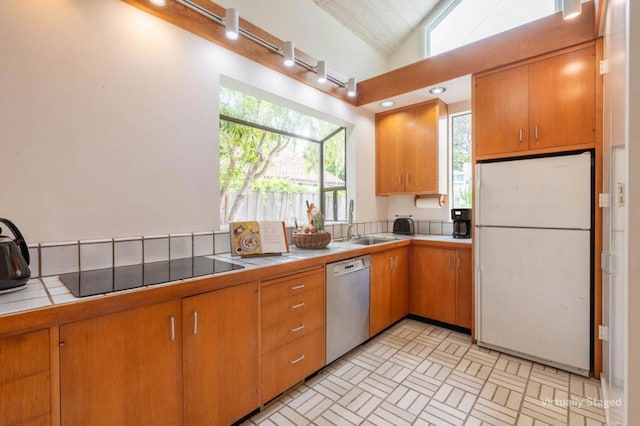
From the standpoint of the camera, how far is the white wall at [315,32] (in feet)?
7.94

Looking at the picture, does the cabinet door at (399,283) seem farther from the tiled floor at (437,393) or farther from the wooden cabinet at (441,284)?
the tiled floor at (437,393)

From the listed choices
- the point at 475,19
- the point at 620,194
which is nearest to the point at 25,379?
the point at 620,194

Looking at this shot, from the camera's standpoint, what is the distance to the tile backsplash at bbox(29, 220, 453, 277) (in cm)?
141

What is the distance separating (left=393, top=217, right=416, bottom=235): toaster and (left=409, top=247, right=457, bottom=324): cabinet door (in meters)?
0.44

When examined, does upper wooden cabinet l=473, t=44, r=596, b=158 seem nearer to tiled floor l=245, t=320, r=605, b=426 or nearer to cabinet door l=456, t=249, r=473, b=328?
cabinet door l=456, t=249, r=473, b=328

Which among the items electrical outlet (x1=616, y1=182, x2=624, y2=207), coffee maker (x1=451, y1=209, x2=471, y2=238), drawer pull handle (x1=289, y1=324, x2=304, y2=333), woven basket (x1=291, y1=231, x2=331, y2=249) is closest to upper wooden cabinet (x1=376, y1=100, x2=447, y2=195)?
coffee maker (x1=451, y1=209, x2=471, y2=238)

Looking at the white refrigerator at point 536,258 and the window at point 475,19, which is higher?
the window at point 475,19

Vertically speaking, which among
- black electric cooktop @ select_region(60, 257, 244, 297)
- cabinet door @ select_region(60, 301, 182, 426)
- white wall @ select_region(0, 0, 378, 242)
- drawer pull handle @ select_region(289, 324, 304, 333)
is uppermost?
white wall @ select_region(0, 0, 378, 242)

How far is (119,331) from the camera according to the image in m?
1.14

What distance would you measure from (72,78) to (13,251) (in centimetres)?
93

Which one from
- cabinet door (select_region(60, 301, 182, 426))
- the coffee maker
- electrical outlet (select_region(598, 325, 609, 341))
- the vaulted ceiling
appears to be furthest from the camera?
the vaulted ceiling

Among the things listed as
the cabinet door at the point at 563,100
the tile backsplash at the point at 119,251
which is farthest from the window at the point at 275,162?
the cabinet door at the point at 563,100

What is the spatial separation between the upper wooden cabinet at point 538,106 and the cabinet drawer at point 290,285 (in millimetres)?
1729

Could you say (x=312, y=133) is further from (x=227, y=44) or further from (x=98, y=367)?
(x=98, y=367)
